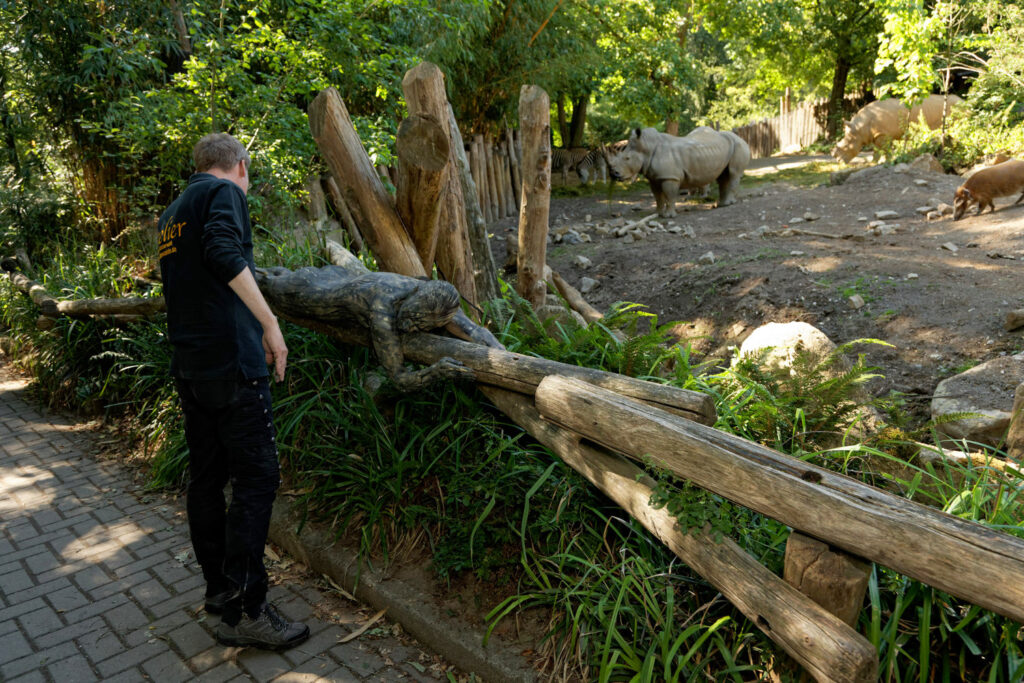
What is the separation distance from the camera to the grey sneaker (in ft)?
9.82

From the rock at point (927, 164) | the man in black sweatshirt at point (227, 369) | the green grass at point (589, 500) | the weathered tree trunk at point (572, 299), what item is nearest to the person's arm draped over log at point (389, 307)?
the green grass at point (589, 500)

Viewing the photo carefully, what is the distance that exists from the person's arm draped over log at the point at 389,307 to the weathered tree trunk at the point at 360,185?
72 centimetres

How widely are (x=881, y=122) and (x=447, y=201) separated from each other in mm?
19032

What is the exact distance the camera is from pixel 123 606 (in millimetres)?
3393

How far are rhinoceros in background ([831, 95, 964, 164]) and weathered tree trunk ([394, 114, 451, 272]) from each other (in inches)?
725

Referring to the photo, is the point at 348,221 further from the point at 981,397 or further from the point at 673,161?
the point at 673,161

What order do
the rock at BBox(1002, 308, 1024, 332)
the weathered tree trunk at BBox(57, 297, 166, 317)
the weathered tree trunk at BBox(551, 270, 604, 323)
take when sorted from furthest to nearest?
the weathered tree trunk at BBox(551, 270, 604, 323) < the rock at BBox(1002, 308, 1024, 332) < the weathered tree trunk at BBox(57, 297, 166, 317)

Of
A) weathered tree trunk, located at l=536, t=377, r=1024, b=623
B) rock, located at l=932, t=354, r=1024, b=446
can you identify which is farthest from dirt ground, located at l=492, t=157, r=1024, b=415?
weathered tree trunk, located at l=536, t=377, r=1024, b=623

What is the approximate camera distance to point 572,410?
106 inches

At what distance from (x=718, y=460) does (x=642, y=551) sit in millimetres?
680

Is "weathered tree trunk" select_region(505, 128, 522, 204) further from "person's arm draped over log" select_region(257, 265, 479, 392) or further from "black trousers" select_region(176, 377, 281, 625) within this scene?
"black trousers" select_region(176, 377, 281, 625)

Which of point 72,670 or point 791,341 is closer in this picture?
point 72,670

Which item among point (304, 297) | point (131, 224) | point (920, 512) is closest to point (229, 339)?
point (304, 297)

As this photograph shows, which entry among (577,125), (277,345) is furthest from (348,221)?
(577,125)
